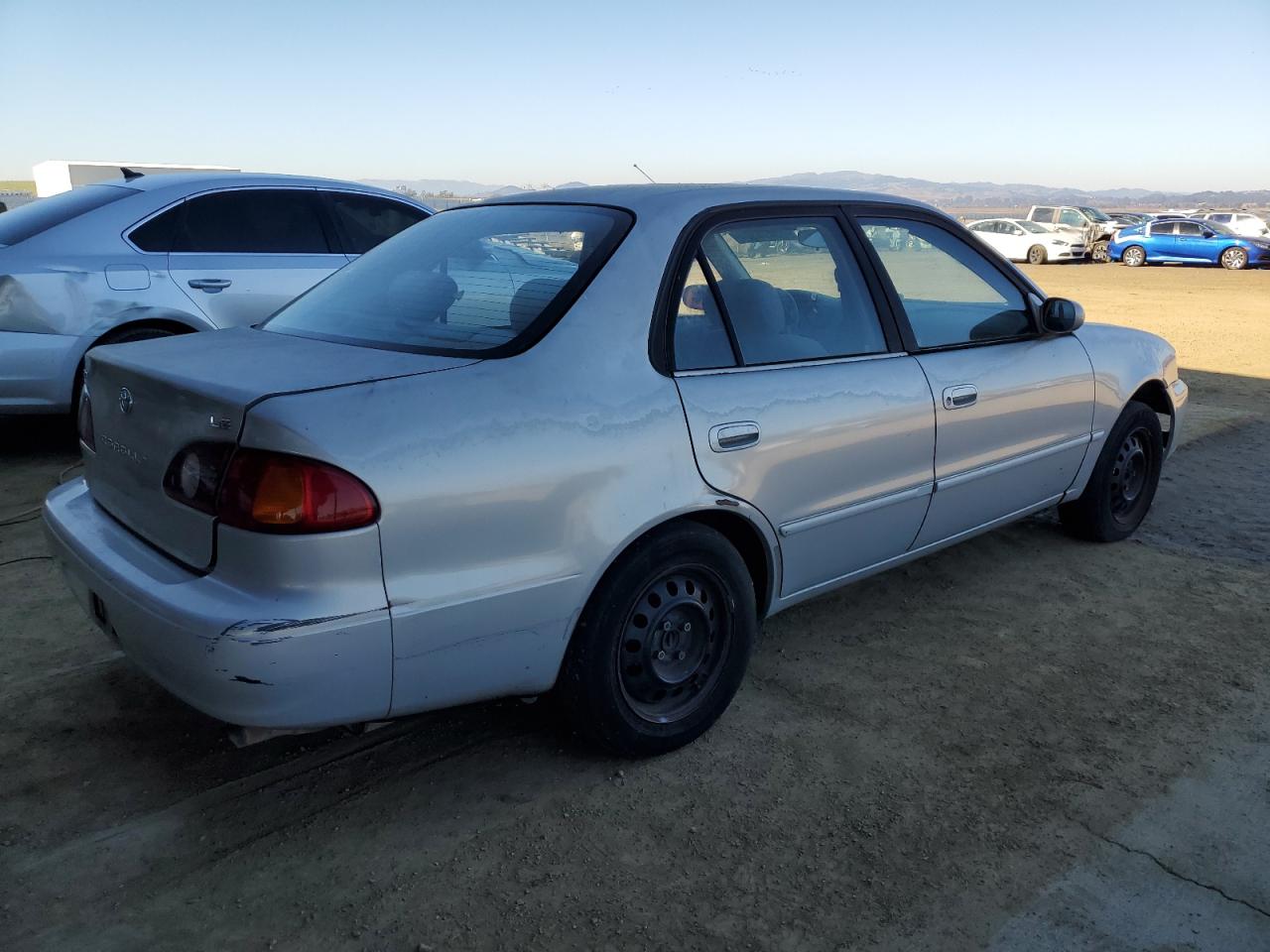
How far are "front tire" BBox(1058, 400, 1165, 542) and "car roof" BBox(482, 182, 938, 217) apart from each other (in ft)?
5.67

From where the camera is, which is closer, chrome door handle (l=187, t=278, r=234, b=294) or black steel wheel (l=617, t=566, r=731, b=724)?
black steel wheel (l=617, t=566, r=731, b=724)

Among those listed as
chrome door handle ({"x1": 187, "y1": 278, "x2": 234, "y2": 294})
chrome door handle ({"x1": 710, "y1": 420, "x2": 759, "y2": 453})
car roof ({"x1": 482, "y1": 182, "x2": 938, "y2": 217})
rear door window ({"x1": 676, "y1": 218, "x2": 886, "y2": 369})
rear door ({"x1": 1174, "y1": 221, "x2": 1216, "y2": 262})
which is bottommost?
rear door ({"x1": 1174, "y1": 221, "x2": 1216, "y2": 262})

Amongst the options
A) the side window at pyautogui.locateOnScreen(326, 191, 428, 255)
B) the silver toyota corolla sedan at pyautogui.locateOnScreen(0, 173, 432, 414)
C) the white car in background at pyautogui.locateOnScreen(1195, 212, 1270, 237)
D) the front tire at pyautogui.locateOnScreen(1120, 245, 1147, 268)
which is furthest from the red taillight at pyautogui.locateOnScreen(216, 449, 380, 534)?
the white car in background at pyautogui.locateOnScreen(1195, 212, 1270, 237)

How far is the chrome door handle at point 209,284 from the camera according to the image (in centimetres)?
571

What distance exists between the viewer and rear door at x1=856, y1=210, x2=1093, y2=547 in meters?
3.49

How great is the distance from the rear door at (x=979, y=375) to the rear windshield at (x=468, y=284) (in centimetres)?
114

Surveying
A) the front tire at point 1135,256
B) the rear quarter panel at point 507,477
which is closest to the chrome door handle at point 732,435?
the rear quarter panel at point 507,477

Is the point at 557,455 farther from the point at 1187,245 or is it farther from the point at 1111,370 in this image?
the point at 1187,245

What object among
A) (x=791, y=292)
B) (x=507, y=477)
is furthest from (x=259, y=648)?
(x=791, y=292)

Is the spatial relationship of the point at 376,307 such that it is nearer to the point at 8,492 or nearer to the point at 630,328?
the point at 630,328

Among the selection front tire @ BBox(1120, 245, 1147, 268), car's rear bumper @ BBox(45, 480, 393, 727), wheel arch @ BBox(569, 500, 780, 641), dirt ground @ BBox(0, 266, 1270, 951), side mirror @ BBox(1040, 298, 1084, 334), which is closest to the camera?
car's rear bumper @ BBox(45, 480, 393, 727)

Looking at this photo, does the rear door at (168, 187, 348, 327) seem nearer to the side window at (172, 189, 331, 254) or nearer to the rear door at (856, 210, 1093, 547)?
the side window at (172, 189, 331, 254)

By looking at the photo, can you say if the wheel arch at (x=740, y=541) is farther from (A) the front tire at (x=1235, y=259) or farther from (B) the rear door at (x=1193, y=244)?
(B) the rear door at (x=1193, y=244)

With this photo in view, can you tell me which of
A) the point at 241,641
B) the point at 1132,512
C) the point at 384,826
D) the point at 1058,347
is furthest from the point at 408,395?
the point at 1132,512
